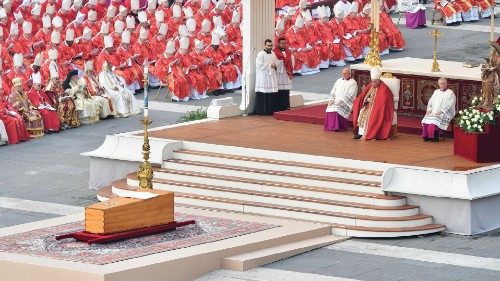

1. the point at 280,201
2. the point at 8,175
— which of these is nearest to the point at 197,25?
the point at 8,175

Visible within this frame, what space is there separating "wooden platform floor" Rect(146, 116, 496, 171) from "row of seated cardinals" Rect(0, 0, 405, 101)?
4.82m

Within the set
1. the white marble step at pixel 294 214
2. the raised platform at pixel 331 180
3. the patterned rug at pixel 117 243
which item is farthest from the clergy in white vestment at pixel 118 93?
the patterned rug at pixel 117 243

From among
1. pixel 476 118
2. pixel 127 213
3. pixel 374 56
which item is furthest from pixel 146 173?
pixel 374 56

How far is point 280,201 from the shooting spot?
87.9 ft

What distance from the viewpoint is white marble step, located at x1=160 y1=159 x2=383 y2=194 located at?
1048 inches

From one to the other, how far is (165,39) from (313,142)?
368 inches

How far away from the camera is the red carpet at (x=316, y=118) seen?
1160 inches

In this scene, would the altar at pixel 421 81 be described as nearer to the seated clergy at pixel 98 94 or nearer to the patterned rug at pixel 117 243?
the patterned rug at pixel 117 243

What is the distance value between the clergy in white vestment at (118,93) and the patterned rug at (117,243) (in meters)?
8.35

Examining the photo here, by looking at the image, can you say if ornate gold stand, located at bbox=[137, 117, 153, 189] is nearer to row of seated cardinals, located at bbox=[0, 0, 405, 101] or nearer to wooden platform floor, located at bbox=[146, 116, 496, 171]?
wooden platform floor, located at bbox=[146, 116, 496, 171]

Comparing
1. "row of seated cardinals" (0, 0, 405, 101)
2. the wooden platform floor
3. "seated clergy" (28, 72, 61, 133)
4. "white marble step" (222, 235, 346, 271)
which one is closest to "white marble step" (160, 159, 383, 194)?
the wooden platform floor

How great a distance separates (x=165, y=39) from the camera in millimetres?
37500

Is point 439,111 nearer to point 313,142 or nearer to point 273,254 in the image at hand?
point 313,142

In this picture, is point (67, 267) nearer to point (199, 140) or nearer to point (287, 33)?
point (199, 140)
